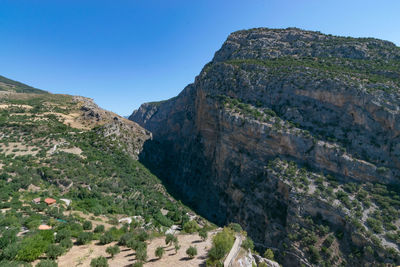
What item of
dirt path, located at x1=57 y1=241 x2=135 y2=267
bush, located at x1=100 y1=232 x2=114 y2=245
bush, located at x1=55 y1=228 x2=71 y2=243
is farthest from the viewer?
bush, located at x1=100 y1=232 x2=114 y2=245

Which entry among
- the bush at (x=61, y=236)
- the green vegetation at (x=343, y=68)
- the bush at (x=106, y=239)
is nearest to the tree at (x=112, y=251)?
the bush at (x=106, y=239)

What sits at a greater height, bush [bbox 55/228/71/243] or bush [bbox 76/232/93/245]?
bush [bbox 55/228/71/243]

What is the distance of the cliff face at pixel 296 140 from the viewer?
27.2 m

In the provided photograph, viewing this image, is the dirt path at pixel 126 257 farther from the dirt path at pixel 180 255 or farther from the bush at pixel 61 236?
the bush at pixel 61 236

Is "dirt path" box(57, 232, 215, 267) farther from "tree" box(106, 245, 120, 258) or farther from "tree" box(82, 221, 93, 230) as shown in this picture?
"tree" box(82, 221, 93, 230)

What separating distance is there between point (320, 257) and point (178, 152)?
5557cm

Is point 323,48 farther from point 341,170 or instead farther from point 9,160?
point 9,160

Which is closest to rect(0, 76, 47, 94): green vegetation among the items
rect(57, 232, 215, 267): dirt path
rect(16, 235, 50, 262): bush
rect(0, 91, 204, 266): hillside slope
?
rect(0, 91, 204, 266): hillside slope

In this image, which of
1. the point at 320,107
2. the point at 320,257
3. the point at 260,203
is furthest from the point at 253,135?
the point at 320,257

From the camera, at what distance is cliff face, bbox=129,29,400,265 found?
27.2 meters

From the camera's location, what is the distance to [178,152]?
233ft

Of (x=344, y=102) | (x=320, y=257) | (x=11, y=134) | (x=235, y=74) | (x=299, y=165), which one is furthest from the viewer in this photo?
(x=235, y=74)

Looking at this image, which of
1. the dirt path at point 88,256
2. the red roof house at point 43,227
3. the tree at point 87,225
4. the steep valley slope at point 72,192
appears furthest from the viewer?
the tree at point 87,225

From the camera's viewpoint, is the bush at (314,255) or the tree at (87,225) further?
the bush at (314,255)
